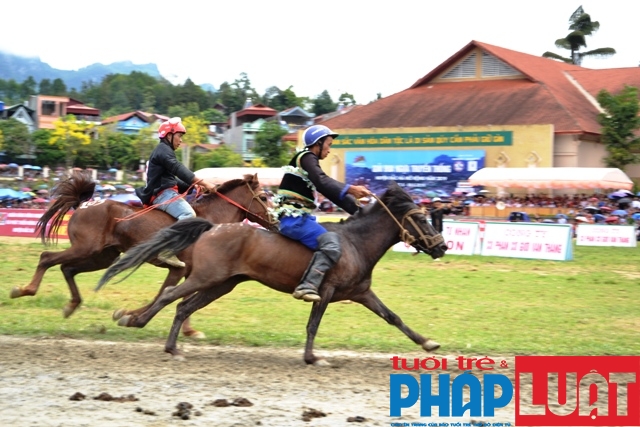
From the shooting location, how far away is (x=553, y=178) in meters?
41.4

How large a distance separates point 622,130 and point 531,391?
40958 mm

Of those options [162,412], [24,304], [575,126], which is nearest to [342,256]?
[162,412]

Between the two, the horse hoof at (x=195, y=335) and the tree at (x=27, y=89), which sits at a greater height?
the tree at (x=27, y=89)

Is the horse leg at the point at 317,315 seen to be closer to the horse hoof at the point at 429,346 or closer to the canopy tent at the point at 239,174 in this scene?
the horse hoof at the point at 429,346

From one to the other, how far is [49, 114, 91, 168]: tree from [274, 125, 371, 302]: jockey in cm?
6910

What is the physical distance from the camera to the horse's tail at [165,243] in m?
8.58

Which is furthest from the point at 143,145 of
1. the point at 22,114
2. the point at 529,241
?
the point at 529,241

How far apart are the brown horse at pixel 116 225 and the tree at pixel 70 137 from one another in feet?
217

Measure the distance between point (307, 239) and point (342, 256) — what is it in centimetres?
43

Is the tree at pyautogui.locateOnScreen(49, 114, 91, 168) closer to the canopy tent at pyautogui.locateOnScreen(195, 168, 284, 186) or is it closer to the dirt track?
the canopy tent at pyautogui.locateOnScreen(195, 168, 284, 186)

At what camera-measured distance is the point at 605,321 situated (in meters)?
12.0

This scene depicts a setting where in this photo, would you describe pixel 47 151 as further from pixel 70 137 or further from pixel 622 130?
pixel 622 130

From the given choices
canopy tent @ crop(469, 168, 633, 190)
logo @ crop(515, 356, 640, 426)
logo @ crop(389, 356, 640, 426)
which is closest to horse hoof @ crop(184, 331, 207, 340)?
logo @ crop(389, 356, 640, 426)

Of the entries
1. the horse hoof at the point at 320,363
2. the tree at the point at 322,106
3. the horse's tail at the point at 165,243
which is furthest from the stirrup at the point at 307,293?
the tree at the point at 322,106
